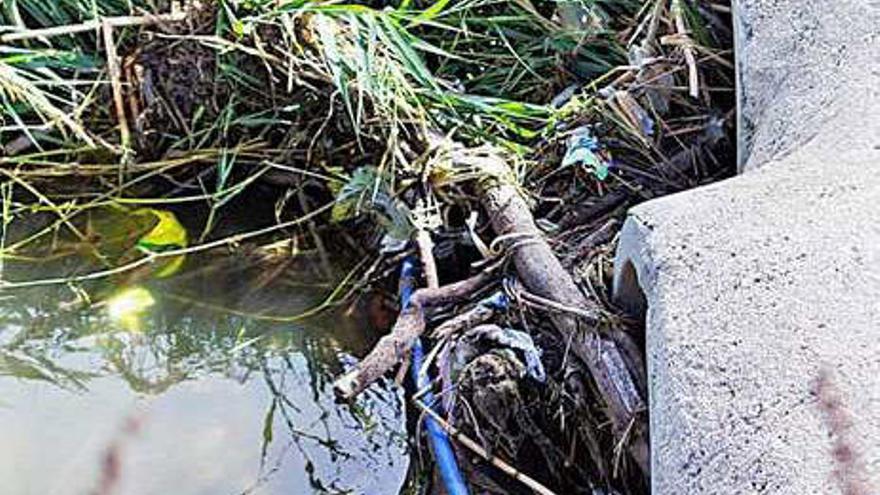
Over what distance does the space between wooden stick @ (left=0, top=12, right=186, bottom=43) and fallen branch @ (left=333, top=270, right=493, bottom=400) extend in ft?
2.28

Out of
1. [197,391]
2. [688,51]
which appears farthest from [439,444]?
[688,51]

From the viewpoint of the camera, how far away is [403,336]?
1764mm

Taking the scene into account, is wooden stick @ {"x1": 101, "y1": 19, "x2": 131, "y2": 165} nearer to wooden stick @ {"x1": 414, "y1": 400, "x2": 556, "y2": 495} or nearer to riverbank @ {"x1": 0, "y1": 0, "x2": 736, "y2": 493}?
riverbank @ {"x1": 0, "y1": 0, "x2": 736, "y2": 493}

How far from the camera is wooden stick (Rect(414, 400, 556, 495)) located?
156 centimetres

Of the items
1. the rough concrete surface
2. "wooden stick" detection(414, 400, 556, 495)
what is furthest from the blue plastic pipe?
the rough concrete surface

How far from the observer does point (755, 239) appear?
133cm

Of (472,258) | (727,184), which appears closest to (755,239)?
(727,184)

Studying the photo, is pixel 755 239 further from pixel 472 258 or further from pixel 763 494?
pixel 472 258

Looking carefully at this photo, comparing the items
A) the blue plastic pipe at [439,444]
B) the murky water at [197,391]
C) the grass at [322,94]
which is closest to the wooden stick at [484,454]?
the blue plastic pipe at [439,444]

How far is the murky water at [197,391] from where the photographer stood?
1.73m

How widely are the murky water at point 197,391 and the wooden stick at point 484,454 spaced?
11 cm

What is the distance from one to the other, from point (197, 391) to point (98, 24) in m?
0.68

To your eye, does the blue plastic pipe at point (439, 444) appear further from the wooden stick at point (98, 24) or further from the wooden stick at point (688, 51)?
the wooden stick at point (98, 24)

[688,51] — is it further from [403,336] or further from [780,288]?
[780,288]
